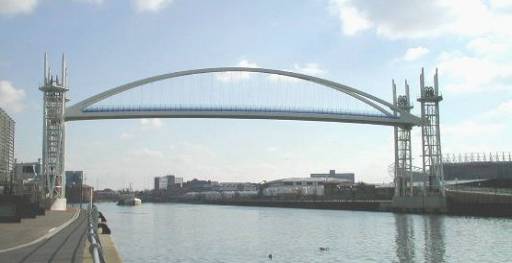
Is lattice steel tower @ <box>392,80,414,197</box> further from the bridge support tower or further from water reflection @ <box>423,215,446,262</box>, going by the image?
water reflection @ <box>423,215,446,262</box>

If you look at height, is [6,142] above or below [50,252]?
above

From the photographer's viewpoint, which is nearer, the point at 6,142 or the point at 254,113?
the point at 254,113

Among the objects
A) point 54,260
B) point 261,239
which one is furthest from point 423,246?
point 54,260

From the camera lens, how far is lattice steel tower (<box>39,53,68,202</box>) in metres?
82.4

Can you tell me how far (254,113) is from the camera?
3625 inches

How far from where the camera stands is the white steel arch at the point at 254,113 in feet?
289

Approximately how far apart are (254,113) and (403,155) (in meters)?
27.2

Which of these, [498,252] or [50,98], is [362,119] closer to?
[50,98]

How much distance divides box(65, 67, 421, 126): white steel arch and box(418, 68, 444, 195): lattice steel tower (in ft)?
6.21

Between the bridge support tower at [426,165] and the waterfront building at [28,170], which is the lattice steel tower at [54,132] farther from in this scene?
the bridge support tower at [426,165]

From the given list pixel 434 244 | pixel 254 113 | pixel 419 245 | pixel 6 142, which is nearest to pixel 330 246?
pixel 419 245

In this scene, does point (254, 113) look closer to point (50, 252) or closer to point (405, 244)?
point (405, 244)

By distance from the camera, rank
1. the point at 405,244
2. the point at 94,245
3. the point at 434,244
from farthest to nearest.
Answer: the point at 405,244 < the point at 434,244 < the point at 94,245

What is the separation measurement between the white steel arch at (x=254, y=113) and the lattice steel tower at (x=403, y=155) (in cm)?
Result: 285
